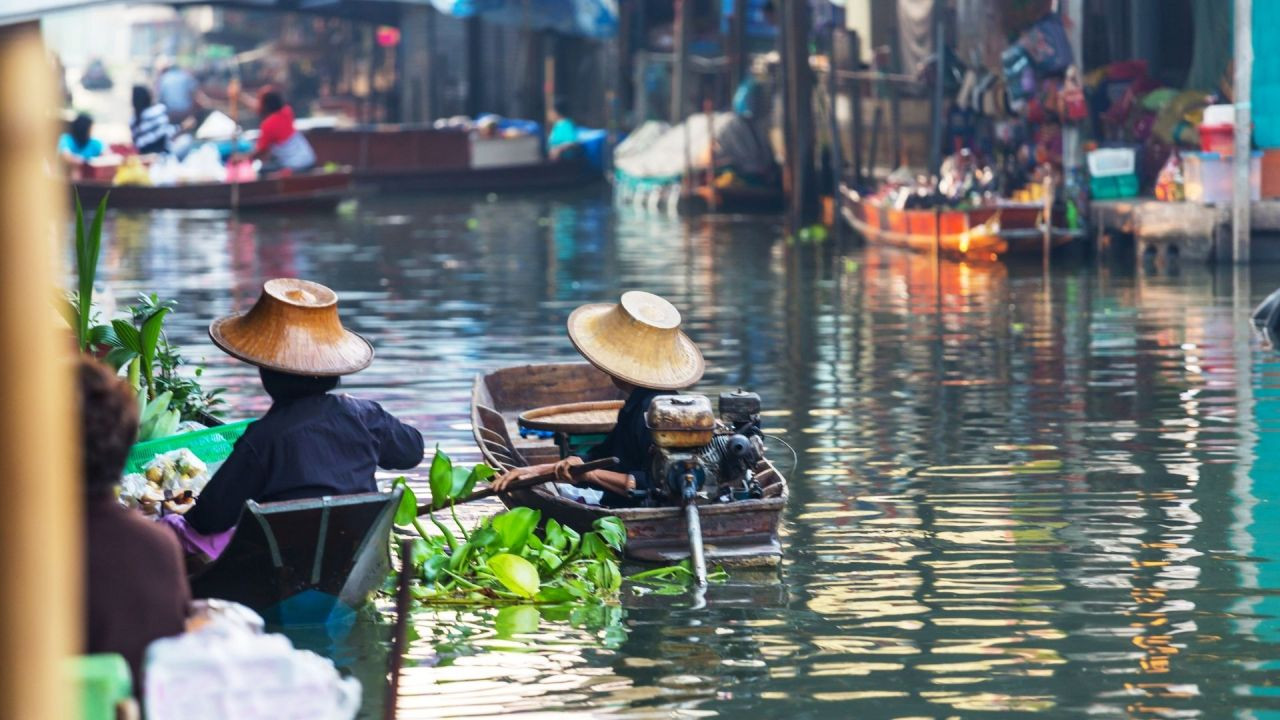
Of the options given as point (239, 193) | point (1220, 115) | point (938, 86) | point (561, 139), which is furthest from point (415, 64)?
point (1220, 115)

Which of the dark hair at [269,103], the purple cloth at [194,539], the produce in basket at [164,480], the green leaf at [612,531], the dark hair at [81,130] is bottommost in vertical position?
the green leaf at [612,531]

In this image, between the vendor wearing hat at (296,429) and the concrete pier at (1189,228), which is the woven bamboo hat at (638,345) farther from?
the concrete pier at (1189,228)

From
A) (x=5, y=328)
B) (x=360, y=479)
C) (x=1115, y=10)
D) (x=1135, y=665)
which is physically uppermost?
(x=1115, y=10)

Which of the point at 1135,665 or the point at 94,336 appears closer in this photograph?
the point at 1135,665

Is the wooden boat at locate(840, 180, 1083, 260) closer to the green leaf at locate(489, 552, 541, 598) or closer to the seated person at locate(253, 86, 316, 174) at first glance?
the seated person at locate(253, 86, 316, 174)

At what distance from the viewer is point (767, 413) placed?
11180 millimetres

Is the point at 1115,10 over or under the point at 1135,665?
over

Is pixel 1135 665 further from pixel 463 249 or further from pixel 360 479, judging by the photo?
pixel 463 249

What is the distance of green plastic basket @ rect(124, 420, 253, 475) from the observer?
7188 mm

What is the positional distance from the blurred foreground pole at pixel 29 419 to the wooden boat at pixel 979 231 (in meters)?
17.8

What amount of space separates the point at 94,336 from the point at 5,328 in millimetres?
4946

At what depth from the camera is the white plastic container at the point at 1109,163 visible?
2047 cm

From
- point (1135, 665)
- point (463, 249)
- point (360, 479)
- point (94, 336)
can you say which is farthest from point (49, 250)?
point (463, 249)

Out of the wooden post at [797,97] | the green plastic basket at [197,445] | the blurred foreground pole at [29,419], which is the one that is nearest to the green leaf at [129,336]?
the green plastic basket at [197,445]
